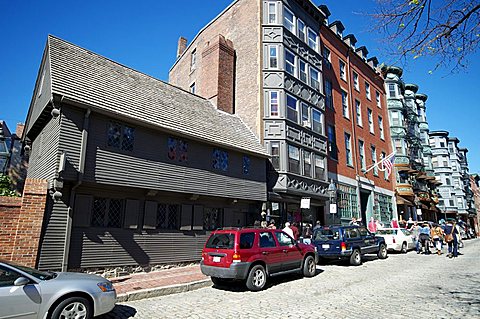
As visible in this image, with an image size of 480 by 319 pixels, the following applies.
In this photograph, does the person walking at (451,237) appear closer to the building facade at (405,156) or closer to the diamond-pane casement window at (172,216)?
the diamond-pane casement window at (172,216)

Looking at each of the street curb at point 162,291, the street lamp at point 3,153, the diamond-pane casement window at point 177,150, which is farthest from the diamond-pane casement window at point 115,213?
the street lamp at point 3,153

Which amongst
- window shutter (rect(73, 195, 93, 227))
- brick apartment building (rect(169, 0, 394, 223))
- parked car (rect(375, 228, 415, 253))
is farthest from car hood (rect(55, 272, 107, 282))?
parked car (rect(375, 228, 415, 253))

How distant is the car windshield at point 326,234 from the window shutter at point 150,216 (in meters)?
Result: 7.29

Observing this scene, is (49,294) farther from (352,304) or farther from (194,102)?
(194,102)

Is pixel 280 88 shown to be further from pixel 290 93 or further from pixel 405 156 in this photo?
pixel 405 156

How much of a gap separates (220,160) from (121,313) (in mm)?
9192

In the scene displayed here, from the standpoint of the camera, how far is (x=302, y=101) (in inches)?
827

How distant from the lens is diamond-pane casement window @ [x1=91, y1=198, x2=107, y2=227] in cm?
1098

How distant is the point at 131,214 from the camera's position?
38.7 ft

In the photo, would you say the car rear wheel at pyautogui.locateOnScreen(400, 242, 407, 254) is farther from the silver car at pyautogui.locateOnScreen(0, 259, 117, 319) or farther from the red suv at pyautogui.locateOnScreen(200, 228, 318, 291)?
the silver car at pyautogui.locateOnScreen(0, 259, 117, 319)

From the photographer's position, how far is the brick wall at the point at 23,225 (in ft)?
30.1

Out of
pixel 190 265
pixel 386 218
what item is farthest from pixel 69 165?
pixel 386 218

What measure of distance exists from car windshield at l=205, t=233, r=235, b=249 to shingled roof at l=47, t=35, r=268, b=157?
17.2ft

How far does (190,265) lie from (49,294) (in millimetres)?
8391
